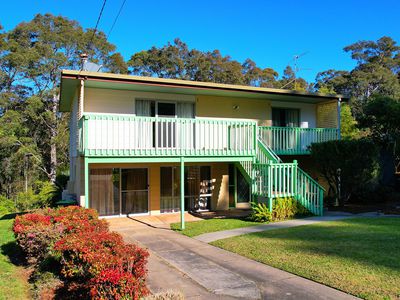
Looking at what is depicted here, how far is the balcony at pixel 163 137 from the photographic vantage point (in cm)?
1162

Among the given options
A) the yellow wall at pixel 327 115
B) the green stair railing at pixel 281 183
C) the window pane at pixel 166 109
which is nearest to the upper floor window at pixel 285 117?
the yellow wall at pixel 327 115

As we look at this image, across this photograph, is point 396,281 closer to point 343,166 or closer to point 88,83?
point 343,166

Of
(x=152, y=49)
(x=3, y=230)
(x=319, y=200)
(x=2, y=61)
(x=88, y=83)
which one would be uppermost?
(x=152, y=49)

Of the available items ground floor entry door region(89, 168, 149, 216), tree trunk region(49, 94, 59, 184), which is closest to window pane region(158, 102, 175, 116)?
ground floor entry door region(89, 168, 149, 216)

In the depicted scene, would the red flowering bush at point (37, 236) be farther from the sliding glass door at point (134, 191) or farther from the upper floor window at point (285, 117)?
the upper floor window at point (285, 117)

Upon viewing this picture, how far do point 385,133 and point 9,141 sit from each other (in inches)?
1059

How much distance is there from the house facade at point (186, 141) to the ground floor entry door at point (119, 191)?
0.13 feet

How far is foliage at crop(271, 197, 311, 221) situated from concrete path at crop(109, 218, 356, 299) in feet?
12.9

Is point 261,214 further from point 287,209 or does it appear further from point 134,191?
point 134,191

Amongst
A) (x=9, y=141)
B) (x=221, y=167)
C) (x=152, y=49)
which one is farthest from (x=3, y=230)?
(x=152, y=49)

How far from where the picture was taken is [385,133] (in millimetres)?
20203

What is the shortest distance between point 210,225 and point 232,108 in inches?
263

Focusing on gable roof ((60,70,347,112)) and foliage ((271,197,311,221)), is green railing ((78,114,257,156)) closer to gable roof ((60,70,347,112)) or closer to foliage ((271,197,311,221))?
gable roof ((60,70,347,112))

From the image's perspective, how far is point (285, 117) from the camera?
60.3ft
